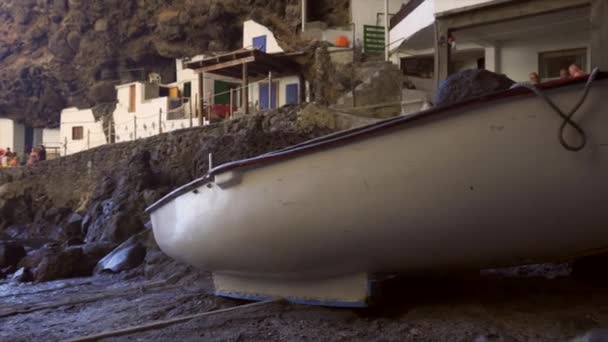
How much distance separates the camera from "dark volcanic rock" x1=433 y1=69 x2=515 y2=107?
2.64 metres

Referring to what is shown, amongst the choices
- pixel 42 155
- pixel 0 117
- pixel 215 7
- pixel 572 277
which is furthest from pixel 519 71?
pixel 0 117

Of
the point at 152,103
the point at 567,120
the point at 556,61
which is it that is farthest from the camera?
the point at 152,103

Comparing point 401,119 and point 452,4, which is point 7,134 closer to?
point 452,4

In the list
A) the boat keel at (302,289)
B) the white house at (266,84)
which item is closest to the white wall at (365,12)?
the white house at (266,84)

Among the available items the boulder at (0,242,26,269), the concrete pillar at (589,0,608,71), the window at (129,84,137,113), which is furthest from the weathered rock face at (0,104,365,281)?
the concrete pillar at (589,0,608,71)

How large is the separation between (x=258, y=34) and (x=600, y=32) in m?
15.9

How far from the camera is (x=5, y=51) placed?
99.5ft

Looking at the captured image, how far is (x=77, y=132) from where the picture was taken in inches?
1082

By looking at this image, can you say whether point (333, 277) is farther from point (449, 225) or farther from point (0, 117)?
point (0, 117)

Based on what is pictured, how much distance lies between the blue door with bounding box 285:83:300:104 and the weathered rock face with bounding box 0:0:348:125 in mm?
2198

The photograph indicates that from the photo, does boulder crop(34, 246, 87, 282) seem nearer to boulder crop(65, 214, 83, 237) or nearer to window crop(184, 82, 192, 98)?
boulder crop(65, 214, 83, 237)

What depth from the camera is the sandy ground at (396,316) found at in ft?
7.43

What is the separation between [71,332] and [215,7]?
2149 centimetres

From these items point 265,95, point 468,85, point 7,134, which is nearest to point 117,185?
point 265,95
